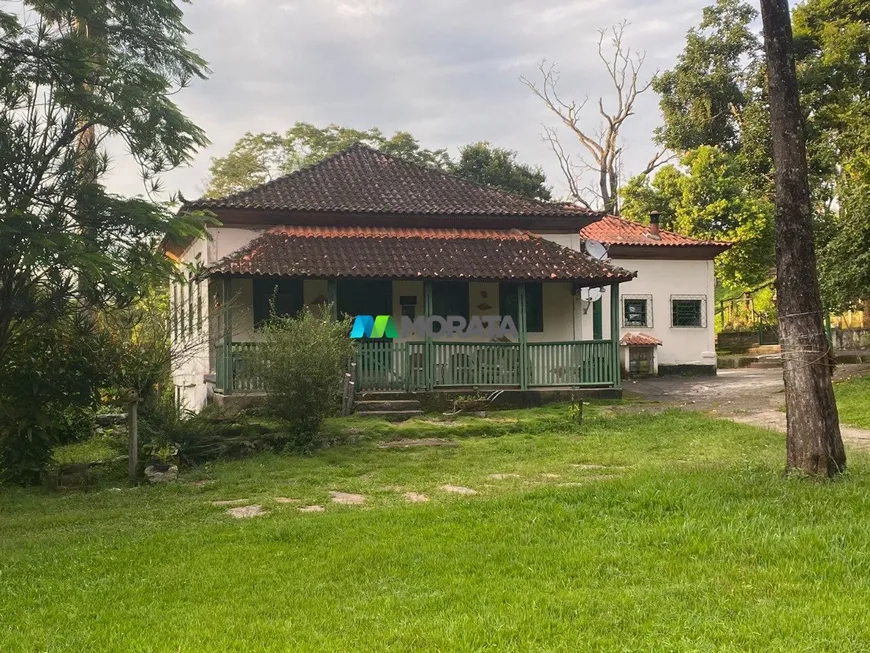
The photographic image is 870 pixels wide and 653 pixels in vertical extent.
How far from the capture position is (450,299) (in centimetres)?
1784

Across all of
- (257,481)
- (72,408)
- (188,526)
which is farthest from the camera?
(72,408)

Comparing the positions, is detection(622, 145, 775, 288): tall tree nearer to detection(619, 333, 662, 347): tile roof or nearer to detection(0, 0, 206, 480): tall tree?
detection(619, 333, 662, 347): tile roof

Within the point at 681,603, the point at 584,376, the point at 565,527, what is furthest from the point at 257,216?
the point at 681,603

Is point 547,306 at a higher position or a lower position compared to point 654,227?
lower

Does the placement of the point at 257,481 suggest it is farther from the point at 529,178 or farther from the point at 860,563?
the point at 529,178

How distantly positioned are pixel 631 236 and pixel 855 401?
417 inches

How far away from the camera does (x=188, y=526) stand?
22.7 ft

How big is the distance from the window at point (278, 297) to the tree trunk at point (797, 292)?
11.4m

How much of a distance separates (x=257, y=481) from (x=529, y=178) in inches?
1145

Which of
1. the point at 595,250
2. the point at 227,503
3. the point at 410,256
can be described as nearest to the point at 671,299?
the point at 595,250

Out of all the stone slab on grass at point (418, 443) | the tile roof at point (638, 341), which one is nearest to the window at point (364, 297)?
the stone slab on grass at point (418, 443)

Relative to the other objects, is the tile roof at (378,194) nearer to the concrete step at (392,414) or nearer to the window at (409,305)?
the window at (409,305)

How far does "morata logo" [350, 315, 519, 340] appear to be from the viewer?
16.9 meters

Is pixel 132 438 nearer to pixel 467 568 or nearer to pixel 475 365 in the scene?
pixel 467 568
